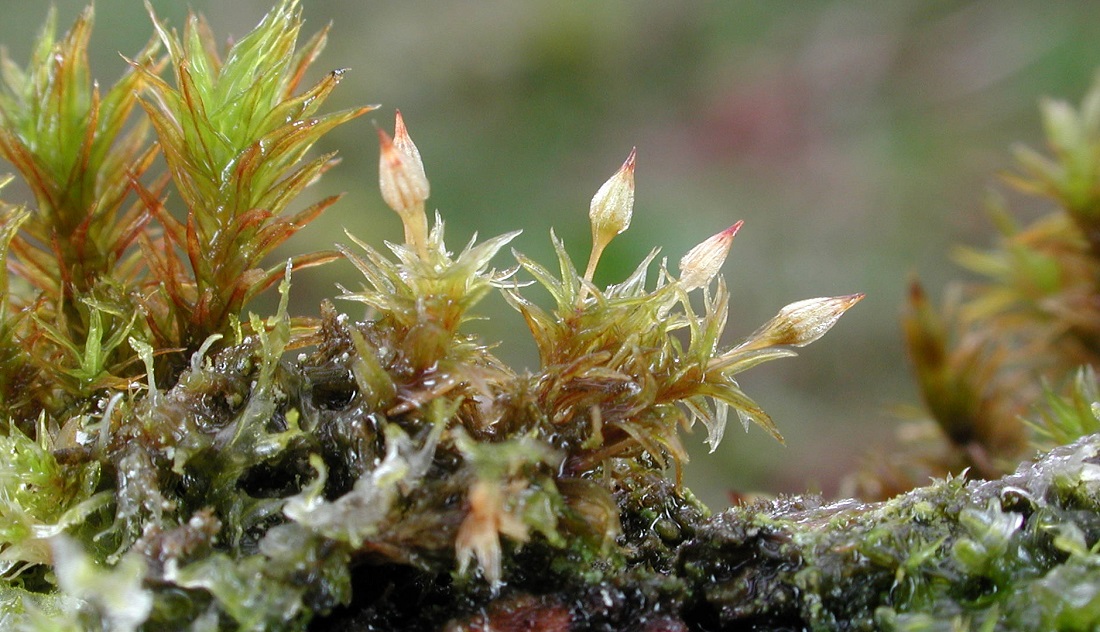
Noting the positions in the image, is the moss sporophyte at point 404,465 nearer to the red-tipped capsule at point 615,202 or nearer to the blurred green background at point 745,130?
the red-tipped capsule at point 615,202

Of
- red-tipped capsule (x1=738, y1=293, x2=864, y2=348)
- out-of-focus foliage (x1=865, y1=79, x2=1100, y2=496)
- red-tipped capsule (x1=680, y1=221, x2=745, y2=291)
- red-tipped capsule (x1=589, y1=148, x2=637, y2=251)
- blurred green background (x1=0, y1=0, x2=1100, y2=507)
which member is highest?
blurred green background (x1=0, y1=0, x2=1100, y2=507)

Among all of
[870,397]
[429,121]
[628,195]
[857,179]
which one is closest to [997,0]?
[857,179]

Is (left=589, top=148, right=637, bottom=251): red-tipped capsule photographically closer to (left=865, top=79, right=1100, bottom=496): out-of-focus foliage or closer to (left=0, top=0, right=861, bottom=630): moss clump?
(left=0, top=0, right=861, bottom=630): moss clump

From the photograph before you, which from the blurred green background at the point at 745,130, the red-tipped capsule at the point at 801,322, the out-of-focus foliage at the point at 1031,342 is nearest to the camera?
the red-tipped capsule at the point at 801,322

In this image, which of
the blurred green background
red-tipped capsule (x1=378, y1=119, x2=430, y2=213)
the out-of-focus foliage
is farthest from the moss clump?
the blurred green background

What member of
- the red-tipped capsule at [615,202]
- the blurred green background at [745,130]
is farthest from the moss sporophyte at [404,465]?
the blurred green background at [745,130]

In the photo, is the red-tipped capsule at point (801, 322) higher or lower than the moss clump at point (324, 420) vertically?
higher
